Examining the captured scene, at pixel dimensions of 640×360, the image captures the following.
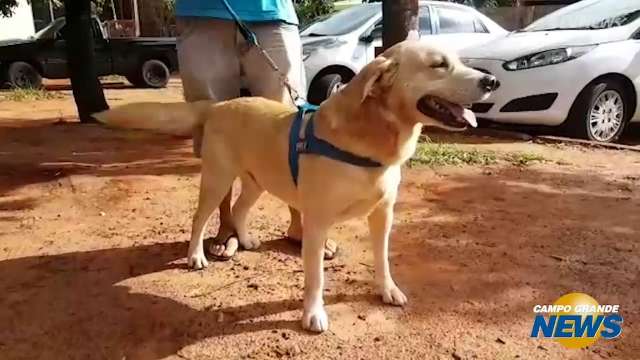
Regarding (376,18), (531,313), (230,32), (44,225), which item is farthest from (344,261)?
(376,18)

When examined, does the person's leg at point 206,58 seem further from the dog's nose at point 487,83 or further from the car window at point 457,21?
the car window at point 457,21

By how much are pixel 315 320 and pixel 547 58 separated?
16.9 ft

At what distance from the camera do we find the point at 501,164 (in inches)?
227

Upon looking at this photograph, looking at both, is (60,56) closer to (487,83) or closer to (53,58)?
(53,58)

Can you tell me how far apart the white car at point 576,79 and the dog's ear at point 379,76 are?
453cm

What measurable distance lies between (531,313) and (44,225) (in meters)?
3.19

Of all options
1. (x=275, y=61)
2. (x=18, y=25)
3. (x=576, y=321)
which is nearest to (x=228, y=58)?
(x=275, y=61)

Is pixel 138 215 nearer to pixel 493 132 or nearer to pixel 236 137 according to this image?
pixel 236 137

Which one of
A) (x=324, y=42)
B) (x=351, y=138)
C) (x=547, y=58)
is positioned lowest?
(x=547, y=58)

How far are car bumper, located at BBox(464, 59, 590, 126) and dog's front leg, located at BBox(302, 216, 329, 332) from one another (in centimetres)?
461

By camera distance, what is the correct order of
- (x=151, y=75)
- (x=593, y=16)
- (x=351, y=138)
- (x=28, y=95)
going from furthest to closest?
(x=151, y=75) < (x=28, y=95) < (x=593, y=16) < (x=351, y=138)

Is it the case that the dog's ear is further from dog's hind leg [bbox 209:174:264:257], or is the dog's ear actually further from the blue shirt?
dog's hind leg [bbox 209:174:264:257]

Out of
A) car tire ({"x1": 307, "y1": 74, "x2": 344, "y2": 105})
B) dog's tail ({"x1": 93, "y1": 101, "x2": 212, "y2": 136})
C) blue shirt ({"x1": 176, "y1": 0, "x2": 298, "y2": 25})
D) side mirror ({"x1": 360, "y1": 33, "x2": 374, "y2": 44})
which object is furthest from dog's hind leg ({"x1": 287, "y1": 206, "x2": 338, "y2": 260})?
side mirror ({"x1": 360, "y1": 33, "x2": 374, "y2": 44})

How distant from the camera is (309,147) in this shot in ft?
8.76
